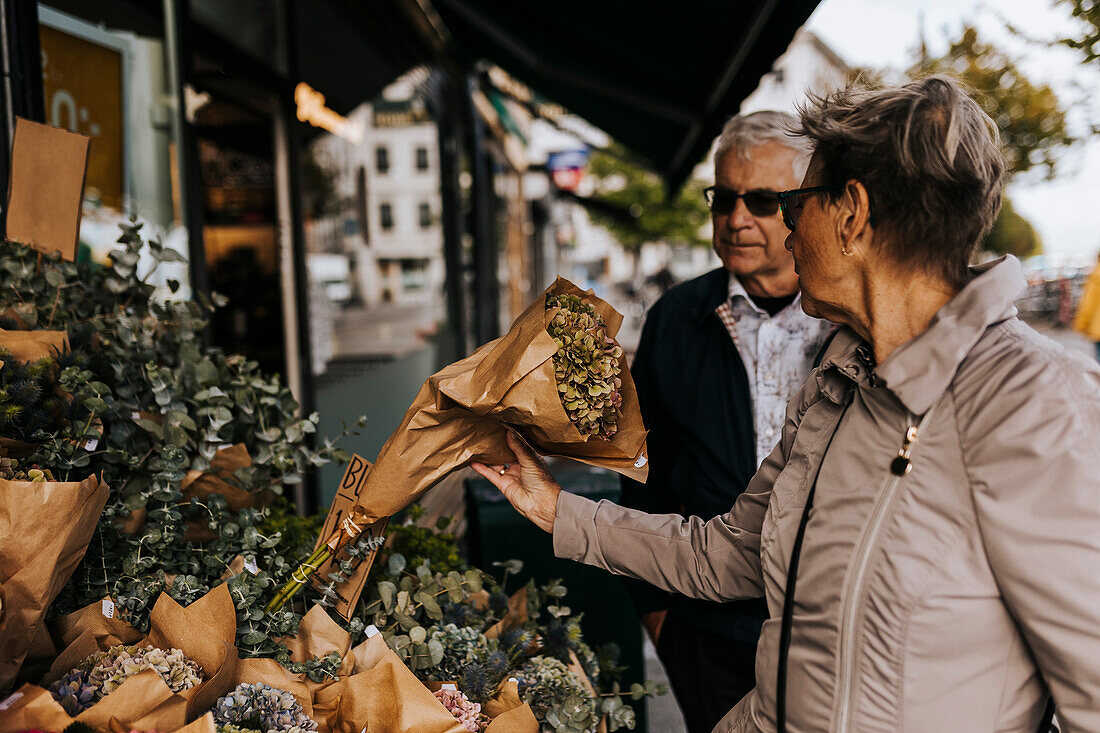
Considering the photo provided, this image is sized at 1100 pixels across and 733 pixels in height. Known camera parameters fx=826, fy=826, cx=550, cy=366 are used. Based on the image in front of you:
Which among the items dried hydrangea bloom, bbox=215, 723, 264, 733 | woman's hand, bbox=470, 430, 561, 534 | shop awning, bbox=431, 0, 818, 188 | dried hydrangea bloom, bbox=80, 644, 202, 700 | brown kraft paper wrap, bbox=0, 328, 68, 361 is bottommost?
dried hydrangea bloom, bbox=215, 723, 264, 733

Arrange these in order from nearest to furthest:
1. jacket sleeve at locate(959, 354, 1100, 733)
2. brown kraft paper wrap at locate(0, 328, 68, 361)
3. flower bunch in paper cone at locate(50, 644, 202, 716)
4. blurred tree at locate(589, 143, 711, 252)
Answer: jacket sleeve at locate(959, 354, 1100, 733)
flower bunch in paper cone at locate(50, 644, 202, 716)
brown kraft paper wrap at locate(0, 328, 68, 361)
blurred tree at locate(589, 143, 711, 252)

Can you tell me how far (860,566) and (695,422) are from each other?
41.2 inches

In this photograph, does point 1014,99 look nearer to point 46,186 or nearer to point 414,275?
point 414,275

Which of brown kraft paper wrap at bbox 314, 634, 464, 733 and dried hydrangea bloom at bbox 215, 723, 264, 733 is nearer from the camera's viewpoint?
dried hydrangea bloom at bbox 215, 723, 264, 733

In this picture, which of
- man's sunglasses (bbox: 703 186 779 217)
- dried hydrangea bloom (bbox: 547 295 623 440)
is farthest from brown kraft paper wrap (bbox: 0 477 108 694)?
man's sunglasses (bbox: 703 186 779 217)

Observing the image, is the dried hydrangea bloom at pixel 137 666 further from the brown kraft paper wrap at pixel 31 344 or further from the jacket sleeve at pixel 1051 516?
the jacket sleeve at pixel 1051 516

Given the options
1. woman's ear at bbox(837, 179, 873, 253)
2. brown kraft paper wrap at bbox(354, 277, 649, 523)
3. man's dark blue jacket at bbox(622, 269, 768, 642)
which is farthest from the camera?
man's dark blue jacket at bbox(622, 269, 768, 642)

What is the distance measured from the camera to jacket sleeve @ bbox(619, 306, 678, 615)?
229cm

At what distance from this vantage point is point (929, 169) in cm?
117

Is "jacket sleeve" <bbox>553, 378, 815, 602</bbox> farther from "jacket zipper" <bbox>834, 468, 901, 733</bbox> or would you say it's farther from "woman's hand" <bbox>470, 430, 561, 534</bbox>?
"jacket zipper" <bbox>834, 468, 901, 733</bbox>

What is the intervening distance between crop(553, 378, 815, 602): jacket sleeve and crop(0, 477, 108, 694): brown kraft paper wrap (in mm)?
888

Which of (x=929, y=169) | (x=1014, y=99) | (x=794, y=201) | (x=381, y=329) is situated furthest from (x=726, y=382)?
(x=1014, y=99)

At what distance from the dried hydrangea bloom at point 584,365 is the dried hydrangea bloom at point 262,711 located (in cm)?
62

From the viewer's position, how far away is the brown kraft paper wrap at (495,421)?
4.44 ft
